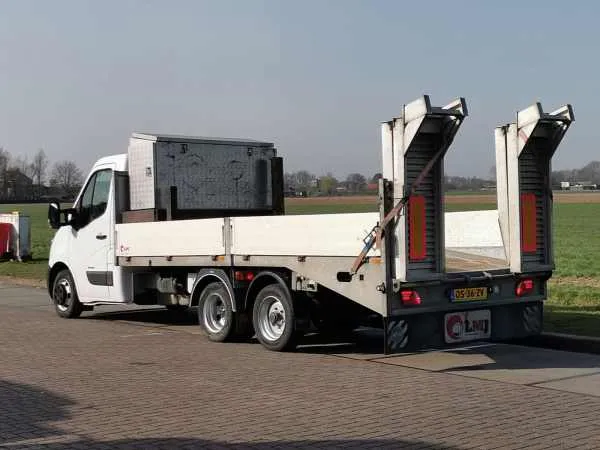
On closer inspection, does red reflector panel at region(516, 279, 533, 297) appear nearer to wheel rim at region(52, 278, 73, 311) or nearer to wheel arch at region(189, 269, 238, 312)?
wheel arch at region(189, 269, 238, 312)

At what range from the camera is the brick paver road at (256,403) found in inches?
245

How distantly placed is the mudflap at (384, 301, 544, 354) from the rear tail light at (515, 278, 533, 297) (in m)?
0.15

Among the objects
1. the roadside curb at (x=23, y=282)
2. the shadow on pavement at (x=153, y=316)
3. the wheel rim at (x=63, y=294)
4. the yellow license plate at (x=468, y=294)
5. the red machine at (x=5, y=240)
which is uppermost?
the red machine at (x=5, y=240)

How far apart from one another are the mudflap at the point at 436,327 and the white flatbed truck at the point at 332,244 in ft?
0.05

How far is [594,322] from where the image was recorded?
463 inches

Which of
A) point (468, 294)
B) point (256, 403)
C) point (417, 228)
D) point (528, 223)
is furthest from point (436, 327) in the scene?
point (256, 403)

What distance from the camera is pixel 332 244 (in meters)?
9.26

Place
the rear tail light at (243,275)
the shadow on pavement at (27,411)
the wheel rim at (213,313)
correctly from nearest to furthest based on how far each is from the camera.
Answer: the shadow on pavement at (27,411) < the rear tail light at (243,275) < the wheel rim at (213,313)

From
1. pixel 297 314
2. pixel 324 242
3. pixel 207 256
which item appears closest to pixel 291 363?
pixel 297 314

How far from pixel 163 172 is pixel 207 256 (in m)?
2.18

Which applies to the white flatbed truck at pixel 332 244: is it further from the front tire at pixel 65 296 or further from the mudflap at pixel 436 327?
the front tire at pixel 65 296

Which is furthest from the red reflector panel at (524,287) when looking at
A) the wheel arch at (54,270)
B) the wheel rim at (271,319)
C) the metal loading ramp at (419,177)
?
the wheel arch at (54,270)

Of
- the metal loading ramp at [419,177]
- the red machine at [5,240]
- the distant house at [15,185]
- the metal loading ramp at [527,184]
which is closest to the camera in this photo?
the metal loading ramp at [419,177]

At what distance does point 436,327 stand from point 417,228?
114cm
